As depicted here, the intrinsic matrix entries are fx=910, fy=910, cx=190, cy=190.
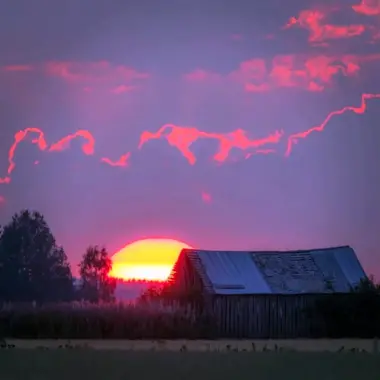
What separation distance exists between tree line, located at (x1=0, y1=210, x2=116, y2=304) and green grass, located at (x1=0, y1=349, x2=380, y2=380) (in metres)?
41.6

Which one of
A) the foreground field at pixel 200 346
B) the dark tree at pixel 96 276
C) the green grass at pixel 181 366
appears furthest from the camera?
the dark tree at pixel 96 276

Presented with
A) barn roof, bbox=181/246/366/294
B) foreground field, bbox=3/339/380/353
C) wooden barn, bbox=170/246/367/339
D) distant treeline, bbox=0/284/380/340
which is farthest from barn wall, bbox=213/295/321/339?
foreground field, bbox=3/339/380/353

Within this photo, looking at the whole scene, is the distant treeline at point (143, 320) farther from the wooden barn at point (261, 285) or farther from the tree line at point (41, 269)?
the tree line at point (41, 269)

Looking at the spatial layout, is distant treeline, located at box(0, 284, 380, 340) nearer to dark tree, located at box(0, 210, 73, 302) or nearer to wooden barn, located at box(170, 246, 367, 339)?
wooden barn, located at box(170, 246, 367, 339)

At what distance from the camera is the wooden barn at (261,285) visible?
46.0 metres

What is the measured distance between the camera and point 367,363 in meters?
20.9

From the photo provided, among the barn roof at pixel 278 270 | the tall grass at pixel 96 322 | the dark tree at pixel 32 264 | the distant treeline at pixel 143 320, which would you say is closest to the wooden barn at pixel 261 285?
the barn roof at pixel 278 270

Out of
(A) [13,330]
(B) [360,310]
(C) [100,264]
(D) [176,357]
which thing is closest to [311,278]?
(B) [360,310]

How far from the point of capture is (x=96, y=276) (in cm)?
6869

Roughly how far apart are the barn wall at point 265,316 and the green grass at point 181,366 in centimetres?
2151

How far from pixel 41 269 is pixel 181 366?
51.5 m

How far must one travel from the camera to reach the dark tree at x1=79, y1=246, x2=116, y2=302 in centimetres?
6594

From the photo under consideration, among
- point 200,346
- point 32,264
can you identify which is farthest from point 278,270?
point 32,264

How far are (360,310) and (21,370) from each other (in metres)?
29.4
